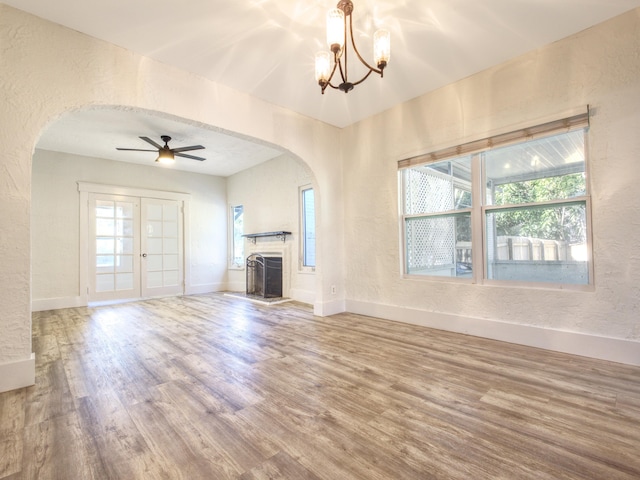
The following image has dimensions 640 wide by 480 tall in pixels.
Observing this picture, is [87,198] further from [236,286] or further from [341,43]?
[341,43]

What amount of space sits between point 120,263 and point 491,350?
21.5ft

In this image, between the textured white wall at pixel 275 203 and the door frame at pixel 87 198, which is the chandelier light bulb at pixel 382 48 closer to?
the textured white wall at pixel 275 203

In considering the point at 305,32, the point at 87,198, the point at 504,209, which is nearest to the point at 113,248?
the point at 87,198

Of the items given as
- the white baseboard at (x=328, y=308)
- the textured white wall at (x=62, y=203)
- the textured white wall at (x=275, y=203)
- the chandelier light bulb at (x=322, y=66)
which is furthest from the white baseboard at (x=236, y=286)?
the chandelier light bulb at (x=322, y=66)

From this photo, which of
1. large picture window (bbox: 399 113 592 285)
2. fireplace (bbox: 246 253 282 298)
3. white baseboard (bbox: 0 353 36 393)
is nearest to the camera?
white baseboard (bbox: 0 353 36 393)

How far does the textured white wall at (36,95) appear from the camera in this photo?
7.04 feet

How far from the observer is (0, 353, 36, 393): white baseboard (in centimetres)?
210

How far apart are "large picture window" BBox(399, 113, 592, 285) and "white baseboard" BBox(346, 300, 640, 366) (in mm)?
462

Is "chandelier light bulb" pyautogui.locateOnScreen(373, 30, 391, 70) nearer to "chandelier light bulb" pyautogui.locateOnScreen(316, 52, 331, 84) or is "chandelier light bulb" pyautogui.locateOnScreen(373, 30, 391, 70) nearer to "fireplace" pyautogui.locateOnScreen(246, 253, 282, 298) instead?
"chandelier light bulb" pyautogui.locateOnScreen(316, 52, 331, 84)

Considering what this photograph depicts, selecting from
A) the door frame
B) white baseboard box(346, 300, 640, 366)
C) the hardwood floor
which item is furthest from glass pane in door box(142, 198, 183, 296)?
white baseboard box(346, 300, 640, 366)

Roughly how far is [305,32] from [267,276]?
14.5ft

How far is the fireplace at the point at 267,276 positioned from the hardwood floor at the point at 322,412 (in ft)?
9.35

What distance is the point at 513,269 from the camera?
3035mm

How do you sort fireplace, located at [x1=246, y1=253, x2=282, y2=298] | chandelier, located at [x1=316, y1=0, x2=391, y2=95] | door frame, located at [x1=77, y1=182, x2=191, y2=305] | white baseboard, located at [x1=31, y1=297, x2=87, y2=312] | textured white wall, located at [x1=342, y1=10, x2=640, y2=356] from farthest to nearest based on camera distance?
fireplace, located at [x1=246, y1=253, x2=282, y2=298], door frame, located at [x1=77, y1=182, x2=191, y2=305], white baseboard, located at [x1=31, y1=297, x2=87, y2=312], textured white wall, located at [x1=342, y1=10, x2=640, y2=356], chandelier, located at [x1=316, y1=0, x2=391, y2=95]
